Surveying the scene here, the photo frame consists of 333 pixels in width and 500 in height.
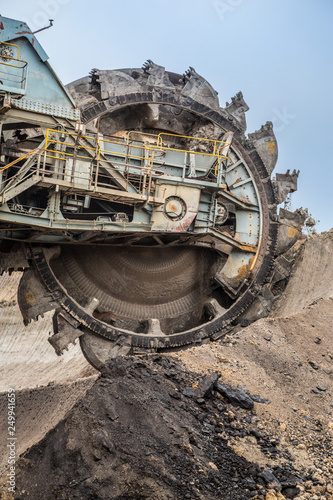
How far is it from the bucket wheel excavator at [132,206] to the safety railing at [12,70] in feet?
0.07

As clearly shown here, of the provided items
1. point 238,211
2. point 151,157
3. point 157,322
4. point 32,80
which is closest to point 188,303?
point 157,322

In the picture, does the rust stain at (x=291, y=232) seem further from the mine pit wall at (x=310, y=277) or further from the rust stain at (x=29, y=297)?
the rust stain at (x=29, y=297)

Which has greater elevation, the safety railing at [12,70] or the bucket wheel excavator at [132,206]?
the safety railing at [12,70]

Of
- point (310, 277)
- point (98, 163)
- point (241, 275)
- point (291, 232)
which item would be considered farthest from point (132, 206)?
point (310, 277)

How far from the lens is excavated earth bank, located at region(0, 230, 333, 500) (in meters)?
6.62

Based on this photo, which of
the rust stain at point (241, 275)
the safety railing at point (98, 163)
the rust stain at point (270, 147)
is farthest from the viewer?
the rust stain at point (270, 147)

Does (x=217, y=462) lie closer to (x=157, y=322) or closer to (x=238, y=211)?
(x=157, y=322)

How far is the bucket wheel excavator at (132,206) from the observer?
1038 cm

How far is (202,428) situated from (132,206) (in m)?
5.14

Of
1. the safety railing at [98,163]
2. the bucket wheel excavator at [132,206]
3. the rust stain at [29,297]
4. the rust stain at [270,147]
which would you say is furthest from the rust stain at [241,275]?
the rust stain at [29,297]

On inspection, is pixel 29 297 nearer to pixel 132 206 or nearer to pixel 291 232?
pixel 132 206

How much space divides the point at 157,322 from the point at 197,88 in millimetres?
4573

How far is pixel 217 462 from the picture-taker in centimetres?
701

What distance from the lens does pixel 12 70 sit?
404 inches
